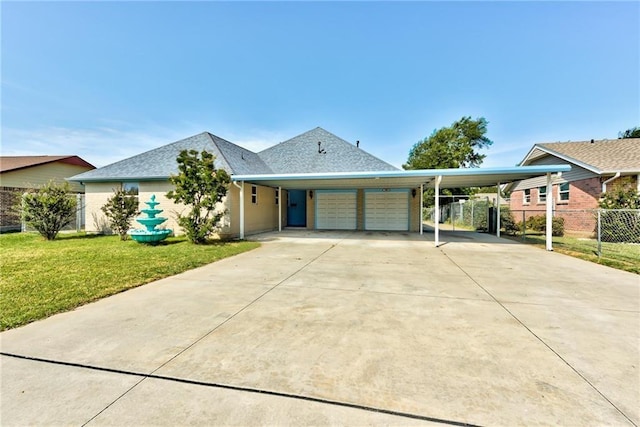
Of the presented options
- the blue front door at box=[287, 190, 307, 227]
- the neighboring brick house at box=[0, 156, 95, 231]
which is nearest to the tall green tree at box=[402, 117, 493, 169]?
the blue front door at box=[287, 190, 307, 227]

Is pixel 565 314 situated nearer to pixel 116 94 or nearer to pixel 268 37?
pixel 268 37

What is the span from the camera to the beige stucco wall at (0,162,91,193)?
53.4ft

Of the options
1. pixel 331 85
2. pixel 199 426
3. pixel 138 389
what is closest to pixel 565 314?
pixel 199 426

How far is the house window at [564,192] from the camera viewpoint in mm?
15007

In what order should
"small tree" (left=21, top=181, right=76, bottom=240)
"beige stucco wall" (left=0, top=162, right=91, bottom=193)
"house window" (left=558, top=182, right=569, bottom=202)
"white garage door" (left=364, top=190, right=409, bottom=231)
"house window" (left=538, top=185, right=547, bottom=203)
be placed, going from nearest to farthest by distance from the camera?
"small tree" (left=21, top=181, right=76, bottom=240)
"house window" (left=558, top=182, right=569, bottom=202)
"white garage door" (left=364, top=190, right=409, bottom=231)
"beige stucco wall" (left=0, top=162, right=91, bottom=193)
"house window" (left=538, top=185, right=547, bottom=203)

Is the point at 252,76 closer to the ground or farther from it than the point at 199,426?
farther from it

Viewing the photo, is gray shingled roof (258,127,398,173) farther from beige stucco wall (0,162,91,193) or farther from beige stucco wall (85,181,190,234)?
beige stucco wall (0,162,91,193)

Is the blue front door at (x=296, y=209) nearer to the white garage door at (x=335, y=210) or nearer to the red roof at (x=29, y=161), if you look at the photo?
the white garage door at (x=335, y=210)

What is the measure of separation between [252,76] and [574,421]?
16.1 metres

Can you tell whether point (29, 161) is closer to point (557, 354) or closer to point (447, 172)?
point (447, 172)

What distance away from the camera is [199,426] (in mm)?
1774

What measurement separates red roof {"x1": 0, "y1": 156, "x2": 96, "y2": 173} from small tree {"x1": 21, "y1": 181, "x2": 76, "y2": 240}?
8654 millimetres

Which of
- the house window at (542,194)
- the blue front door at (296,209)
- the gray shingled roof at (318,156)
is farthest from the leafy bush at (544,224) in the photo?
the blue front door at (296,209)

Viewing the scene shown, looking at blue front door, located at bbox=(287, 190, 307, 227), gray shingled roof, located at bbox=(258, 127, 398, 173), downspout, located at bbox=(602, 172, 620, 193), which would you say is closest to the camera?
downspout, located at bbox=(602, 172, 620, 193)
